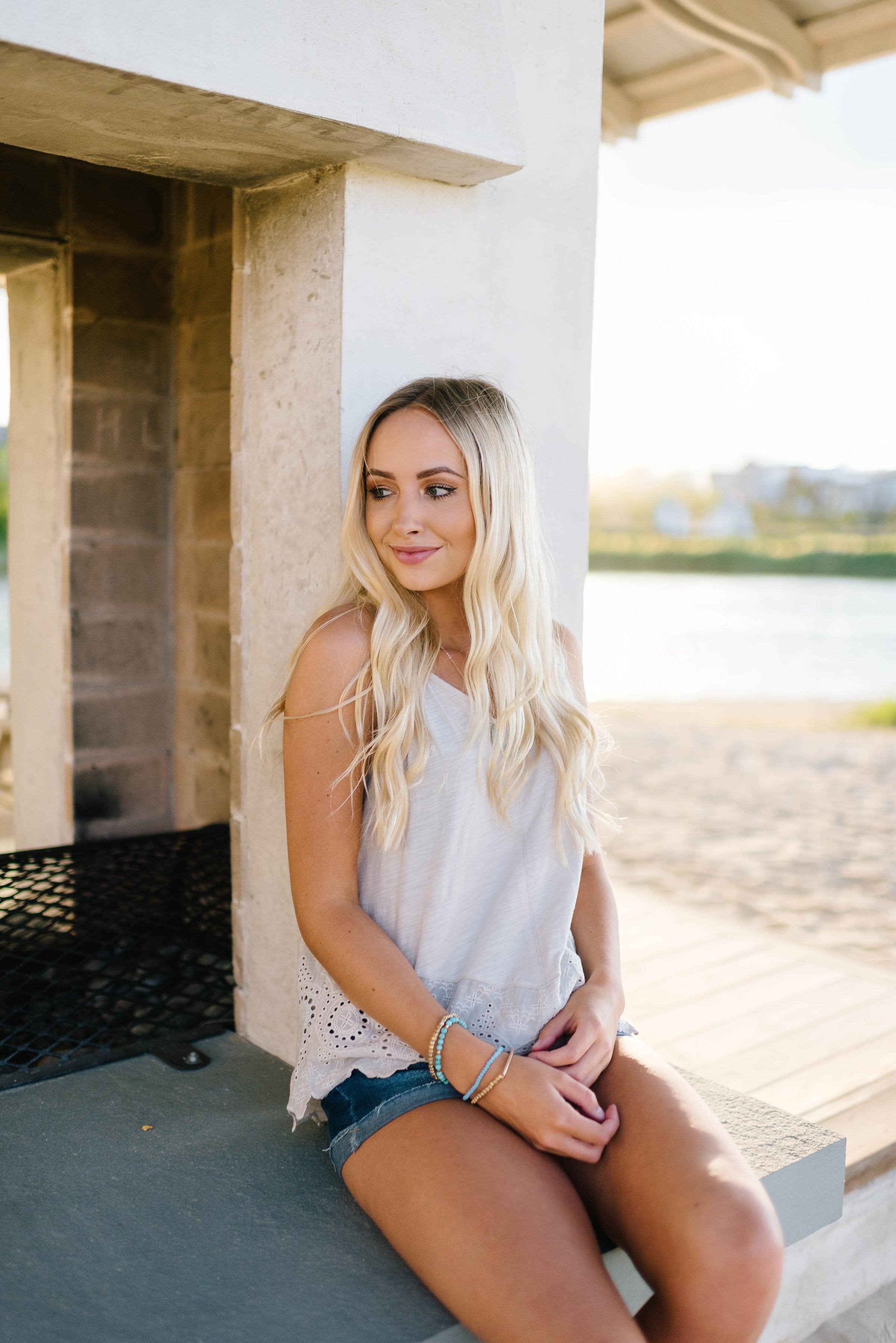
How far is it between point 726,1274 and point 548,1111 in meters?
0.29

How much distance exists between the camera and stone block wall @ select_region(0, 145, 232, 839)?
3090 millimetres

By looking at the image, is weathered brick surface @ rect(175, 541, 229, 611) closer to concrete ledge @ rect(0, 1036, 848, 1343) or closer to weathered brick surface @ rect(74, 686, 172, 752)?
weathered brick surface @ rect(74, 686, 172, 752)

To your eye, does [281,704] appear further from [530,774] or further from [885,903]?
[885,903]

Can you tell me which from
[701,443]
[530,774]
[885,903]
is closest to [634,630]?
[701,443]

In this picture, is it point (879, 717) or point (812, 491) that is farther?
point (812, 491)

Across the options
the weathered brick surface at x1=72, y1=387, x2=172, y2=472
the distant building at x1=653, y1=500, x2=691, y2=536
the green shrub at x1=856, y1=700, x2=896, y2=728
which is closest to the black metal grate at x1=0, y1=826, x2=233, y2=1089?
the weathered brick surface at x1=72, y1=387, x2=172, y2=472

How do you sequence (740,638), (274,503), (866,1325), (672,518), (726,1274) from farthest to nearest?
(672,518)
(740,638)
(866,1325)
(274,503)
(726,1274)

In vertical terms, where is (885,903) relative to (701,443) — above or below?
below

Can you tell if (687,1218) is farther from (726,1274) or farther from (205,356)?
(205,356)

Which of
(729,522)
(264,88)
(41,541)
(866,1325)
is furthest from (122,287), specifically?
(729,522)

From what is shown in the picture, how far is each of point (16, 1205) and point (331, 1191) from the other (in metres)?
0.49

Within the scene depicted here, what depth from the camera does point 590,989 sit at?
175 cm

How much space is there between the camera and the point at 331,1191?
1756mm

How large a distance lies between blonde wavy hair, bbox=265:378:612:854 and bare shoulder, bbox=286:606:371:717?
2cm
